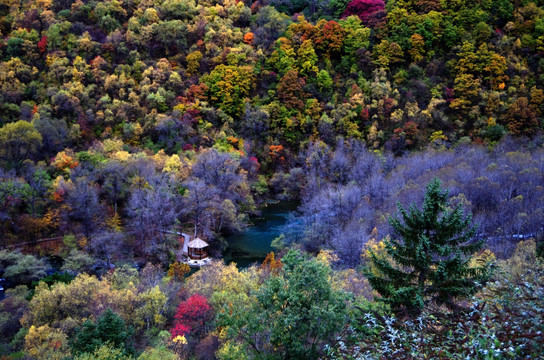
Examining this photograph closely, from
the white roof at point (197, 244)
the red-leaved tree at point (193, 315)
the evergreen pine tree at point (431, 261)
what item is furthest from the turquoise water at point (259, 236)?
the evergreen pine tree at point (431, 261)

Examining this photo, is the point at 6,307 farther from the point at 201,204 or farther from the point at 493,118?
the point at 493,118

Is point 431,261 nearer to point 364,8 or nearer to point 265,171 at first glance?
point 265,171

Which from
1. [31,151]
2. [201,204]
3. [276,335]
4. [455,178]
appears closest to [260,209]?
[201,204]

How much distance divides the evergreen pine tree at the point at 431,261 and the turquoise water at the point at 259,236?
20.7m

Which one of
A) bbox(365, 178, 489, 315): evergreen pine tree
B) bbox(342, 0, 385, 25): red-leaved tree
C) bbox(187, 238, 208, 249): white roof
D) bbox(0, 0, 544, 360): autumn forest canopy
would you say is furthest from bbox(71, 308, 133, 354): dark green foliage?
bbox(342, 0, 385, 25): red-leaved tree

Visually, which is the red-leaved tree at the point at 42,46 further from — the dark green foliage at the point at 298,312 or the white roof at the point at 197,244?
A: the dark green foliage at the point at 298,312

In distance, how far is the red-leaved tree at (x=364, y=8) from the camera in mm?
56475

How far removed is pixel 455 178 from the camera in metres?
31.4

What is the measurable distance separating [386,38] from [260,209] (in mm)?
27934

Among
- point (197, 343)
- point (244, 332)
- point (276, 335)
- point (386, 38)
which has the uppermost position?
point (386, 38)

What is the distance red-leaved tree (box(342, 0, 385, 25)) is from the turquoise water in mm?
28550

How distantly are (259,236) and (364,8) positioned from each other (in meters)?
37.4

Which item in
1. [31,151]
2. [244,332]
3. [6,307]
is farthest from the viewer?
[31,151]

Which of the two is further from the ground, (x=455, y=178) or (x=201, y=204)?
(x=455, y=178)
